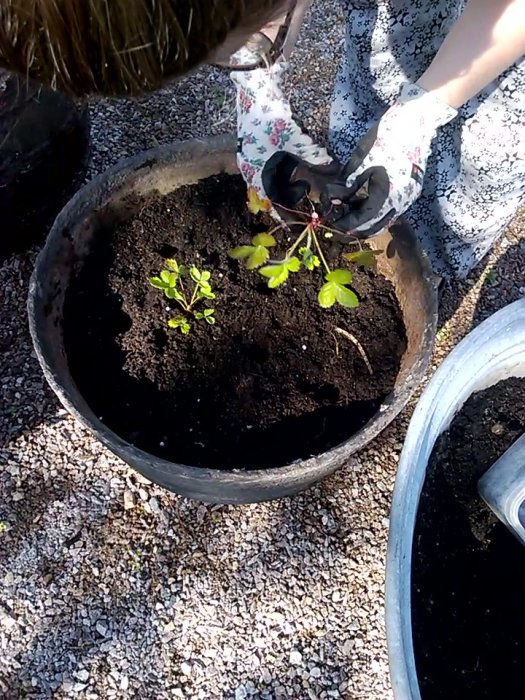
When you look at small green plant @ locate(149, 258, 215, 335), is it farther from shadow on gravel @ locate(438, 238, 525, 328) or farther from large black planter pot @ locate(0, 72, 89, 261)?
shadow on gravel @ locate(438, 238, 525, 328)

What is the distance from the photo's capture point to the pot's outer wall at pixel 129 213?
120cm

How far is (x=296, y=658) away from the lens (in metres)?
1.54

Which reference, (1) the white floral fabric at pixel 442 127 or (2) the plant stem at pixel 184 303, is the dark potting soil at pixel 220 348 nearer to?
(2) the plant stem at pixel 184 303

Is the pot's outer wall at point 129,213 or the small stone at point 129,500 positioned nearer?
the pot's outer wall at point 129,213

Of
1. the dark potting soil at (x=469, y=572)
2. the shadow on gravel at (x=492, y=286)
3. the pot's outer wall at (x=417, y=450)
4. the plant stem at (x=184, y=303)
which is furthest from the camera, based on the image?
the shadow on gravel at (x=492, y=286)

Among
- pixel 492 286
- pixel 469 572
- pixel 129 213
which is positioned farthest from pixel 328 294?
pixel 492 286

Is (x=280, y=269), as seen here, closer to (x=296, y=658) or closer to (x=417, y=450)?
(x=417, y=450)

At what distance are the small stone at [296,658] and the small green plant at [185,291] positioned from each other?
0.76 metres

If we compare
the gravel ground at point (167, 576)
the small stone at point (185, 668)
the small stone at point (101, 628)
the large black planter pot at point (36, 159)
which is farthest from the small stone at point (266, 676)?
the large black planter pot at point (36, 159)

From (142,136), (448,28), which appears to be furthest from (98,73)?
(142,136)

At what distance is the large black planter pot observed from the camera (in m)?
1.70

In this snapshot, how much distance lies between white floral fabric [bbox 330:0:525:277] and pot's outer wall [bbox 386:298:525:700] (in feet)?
1.39

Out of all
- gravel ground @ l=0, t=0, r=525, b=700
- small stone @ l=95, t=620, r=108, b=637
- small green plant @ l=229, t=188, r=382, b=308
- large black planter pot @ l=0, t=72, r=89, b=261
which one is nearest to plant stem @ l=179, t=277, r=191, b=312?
small green plant @ l=229, t=188, r=382, b=308

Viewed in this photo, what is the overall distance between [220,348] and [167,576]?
566 millimetres
